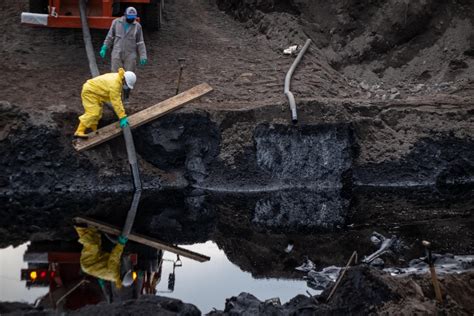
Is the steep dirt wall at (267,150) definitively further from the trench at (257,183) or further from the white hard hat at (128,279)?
the white hard hat at (128,279)

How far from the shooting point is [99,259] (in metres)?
9.69

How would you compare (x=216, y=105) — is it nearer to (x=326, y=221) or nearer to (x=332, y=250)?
(x=326, y=221)

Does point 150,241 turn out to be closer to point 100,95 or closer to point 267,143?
point 100,95

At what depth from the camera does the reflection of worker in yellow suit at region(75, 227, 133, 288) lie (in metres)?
8.95

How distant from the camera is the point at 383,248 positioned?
10422 millimetres

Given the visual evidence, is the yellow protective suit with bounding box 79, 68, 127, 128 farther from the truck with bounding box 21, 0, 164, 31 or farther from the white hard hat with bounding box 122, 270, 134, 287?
the white hard hat with bounding box 122, 270, 134, 287

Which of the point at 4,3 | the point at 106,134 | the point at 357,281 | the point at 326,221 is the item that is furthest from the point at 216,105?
the point at 357,281

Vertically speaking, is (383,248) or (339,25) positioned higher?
(339,25)

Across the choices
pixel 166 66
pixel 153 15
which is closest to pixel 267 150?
pixel 166 66

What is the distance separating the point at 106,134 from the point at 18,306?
5093 mm

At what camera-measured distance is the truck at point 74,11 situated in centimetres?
1348

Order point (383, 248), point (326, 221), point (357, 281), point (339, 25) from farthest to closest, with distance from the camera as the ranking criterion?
point (339, 25), point (326, 221), point (383, 248), point (357, 281)

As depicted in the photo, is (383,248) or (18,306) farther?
(383,248)

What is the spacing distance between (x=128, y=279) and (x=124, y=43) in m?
5.01
